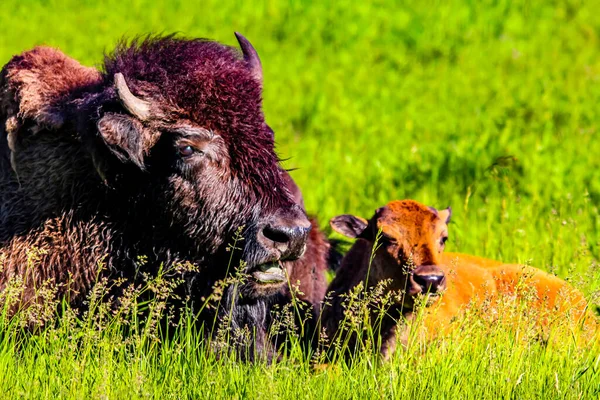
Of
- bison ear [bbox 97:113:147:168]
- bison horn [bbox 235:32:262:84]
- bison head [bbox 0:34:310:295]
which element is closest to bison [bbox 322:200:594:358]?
bison head [bbox 0:34:310:295]

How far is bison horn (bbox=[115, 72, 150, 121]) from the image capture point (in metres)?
6.16

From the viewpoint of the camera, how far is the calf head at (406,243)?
253 inches

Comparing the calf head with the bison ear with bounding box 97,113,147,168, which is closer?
the bison ear with bounding box 97,113,147,168

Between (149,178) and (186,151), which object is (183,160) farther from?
(149,178)

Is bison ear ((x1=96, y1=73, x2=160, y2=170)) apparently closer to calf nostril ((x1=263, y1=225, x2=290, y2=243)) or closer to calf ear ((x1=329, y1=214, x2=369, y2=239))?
calf nostril ((x1=263, y1=225, x2=290, y2=243))

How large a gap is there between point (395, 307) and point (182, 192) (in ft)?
5.15

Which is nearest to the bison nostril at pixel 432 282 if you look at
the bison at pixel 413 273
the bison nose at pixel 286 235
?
the bison at pixel 413 273

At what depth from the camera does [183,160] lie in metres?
6.21

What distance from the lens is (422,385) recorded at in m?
4.97

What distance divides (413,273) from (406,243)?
367 mm

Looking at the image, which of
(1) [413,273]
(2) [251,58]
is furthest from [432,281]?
(2) [251,58]

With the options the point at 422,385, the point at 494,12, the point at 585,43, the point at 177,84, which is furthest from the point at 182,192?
the point at 494,12

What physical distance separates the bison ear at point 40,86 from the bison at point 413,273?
1.88m

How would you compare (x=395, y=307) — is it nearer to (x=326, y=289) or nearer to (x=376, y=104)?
(x=326, y=289)
